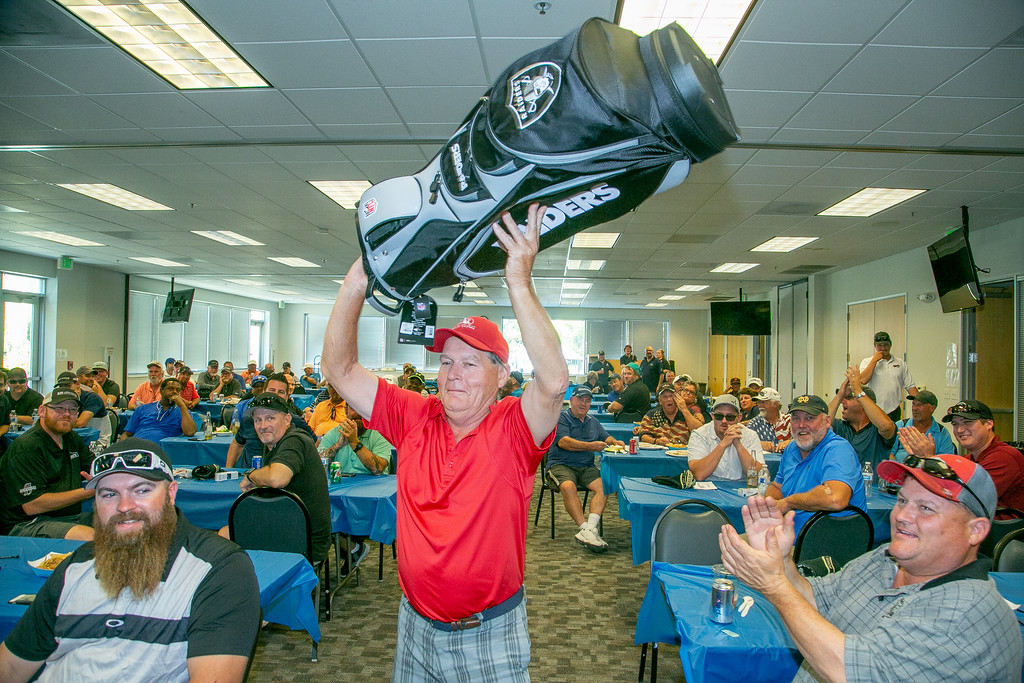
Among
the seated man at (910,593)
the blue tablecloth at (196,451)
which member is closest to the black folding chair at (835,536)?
the seated man at (910,593)

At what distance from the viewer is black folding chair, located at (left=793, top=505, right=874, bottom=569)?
3018 mm

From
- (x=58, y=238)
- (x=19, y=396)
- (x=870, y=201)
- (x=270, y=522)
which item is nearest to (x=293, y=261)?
(x=58, y=238)

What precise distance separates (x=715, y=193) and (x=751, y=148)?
1.38 metres

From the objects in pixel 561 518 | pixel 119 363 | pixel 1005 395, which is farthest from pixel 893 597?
pixel 119 363

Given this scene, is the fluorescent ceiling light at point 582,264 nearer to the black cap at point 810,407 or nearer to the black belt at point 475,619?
the black cap at point 810,407

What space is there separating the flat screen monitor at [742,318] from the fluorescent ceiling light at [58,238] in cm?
1171

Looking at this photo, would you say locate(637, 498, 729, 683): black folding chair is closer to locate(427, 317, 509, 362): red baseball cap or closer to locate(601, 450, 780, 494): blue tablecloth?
locate(427, 317, 509, 362): red baseball cap

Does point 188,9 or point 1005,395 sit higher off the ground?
point 188,9

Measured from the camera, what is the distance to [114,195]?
7066 millimetres

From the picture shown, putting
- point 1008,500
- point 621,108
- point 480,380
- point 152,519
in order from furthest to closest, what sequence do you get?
1. point 1008,500
2. point 152,519
3. point 480,380
4. point 621,108

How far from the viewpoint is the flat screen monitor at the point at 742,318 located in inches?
492

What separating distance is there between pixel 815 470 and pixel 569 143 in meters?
3.11

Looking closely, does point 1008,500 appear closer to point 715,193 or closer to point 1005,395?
point 715,193

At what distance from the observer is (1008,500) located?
12.5 ft
